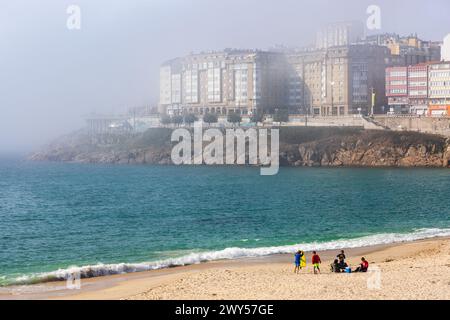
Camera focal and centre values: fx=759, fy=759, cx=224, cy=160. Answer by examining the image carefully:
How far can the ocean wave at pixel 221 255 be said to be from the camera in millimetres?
48719

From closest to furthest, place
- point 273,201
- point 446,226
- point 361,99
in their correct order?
point 446,226, point 273,201, point 361,99

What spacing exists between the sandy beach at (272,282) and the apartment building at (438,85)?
378 ft

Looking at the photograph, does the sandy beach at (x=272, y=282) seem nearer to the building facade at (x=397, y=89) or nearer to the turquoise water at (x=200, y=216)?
the turquoise water at (x=200, y=216)

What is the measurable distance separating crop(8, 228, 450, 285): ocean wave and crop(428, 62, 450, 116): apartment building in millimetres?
100385

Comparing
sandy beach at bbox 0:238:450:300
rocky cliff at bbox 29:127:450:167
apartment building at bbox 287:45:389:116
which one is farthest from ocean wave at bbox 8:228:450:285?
apartment building at bbox 287:45:389:116

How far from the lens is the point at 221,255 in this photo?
182 feet

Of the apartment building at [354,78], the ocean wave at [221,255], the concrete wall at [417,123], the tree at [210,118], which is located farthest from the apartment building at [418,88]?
the ocean wave at [221,255]

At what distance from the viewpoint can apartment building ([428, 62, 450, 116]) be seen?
163375mm

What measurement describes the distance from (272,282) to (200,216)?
41152 mm

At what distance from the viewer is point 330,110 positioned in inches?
7598

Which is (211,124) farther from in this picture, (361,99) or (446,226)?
(446,226)

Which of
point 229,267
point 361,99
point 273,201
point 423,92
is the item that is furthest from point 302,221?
point 361,99

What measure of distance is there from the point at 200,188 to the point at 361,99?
274ft

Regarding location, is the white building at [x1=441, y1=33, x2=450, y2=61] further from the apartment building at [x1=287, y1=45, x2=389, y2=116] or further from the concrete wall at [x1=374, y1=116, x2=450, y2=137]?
the concrete wall at [x1=374, y1=116, x2=450, y2=137]
